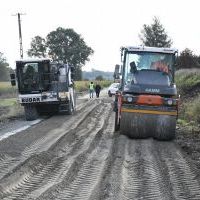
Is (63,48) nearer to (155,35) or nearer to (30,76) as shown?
(155,35)

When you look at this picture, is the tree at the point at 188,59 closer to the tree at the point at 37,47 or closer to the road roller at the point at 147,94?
the road roller at the point at 147,94

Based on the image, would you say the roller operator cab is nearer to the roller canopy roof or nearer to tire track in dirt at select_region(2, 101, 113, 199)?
the roller canopy roof

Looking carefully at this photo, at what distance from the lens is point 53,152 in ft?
46.7

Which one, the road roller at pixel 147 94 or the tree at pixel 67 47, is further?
the tree at pixel 67 47

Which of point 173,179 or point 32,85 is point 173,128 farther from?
point 32,85

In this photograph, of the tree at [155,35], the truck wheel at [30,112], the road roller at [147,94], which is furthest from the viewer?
the tree at [155,35]

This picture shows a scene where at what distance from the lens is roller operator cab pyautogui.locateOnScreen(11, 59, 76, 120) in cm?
2691

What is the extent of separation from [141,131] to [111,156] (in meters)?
3.51

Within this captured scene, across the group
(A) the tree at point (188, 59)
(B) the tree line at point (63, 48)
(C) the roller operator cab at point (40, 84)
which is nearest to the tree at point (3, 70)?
(B) the tree line at point (63, 48)

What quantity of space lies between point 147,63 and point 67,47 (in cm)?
10785

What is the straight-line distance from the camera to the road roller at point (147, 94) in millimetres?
16672

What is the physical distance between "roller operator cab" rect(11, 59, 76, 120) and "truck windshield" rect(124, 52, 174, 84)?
965 cm

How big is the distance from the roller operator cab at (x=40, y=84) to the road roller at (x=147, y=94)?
9.43 metres

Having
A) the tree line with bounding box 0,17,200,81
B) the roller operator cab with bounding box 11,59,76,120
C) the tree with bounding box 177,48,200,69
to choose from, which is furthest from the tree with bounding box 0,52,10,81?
the roller operator cab with bounding box 11,59,76,120
